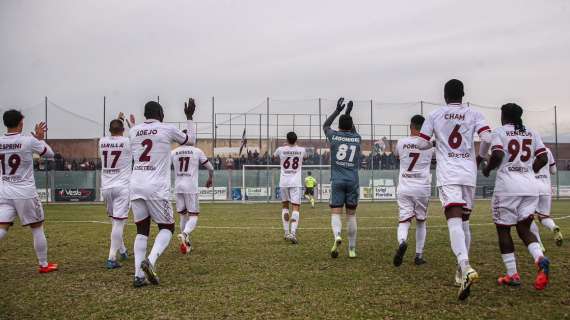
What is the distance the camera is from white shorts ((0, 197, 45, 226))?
7.75m

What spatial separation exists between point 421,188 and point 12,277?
6.57 m

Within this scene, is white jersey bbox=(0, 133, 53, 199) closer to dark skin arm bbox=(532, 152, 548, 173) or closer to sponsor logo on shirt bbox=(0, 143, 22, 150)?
sponsor logo on shirt bbox=(0, 143, 22, 150)

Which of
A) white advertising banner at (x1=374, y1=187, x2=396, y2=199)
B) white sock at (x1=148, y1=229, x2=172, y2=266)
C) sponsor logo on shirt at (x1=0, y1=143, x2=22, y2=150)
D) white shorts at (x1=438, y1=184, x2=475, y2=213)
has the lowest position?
white advertising banner at (x1=374, y1=187, x2=396, y2=199)

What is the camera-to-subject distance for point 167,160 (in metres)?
7.21

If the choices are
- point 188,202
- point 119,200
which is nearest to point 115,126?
point 119,200

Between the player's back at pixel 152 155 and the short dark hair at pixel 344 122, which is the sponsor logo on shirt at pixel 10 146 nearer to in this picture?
the player's back at pixel 152 155

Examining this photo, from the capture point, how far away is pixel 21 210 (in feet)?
25.7

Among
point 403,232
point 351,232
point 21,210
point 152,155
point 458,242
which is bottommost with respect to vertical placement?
point 351,232

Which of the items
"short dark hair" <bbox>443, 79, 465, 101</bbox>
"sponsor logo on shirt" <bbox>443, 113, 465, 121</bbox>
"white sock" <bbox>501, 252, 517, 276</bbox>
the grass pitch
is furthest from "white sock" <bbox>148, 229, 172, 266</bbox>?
"white sock" <bbox>501, 252, 517, 276</bbox>

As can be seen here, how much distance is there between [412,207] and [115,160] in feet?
17.3

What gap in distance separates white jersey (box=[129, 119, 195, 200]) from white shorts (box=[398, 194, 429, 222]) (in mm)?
3835

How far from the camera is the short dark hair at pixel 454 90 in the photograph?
21.2ft

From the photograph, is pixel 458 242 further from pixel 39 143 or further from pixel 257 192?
pixel 257 192

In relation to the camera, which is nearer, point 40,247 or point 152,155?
point 152,155
